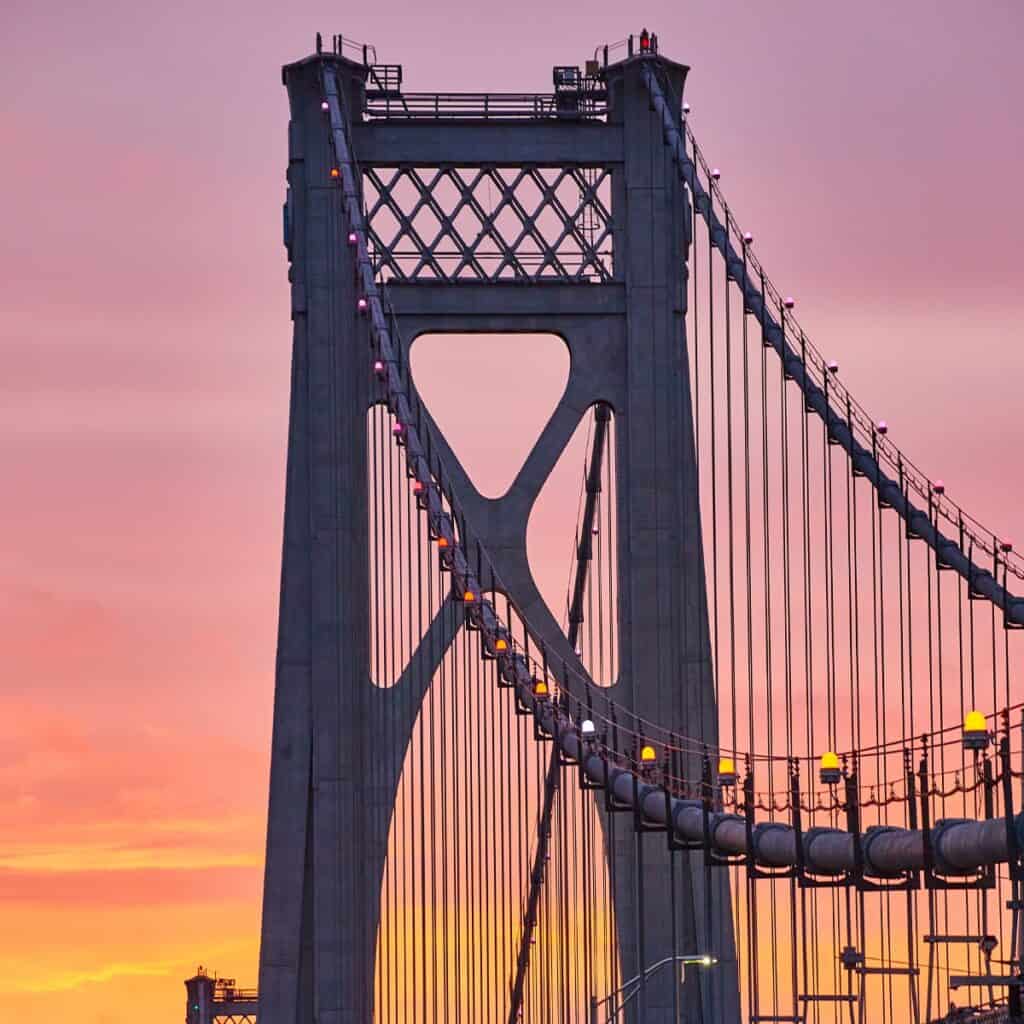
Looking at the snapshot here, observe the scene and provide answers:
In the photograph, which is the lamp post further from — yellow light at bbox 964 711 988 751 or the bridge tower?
yellow light at bbox 964 711 988 751

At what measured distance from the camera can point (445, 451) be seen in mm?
85562

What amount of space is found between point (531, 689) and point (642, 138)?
9406 millimetres

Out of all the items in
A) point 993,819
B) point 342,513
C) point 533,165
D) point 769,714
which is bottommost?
point 993,819

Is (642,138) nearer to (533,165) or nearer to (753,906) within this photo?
(533,165)

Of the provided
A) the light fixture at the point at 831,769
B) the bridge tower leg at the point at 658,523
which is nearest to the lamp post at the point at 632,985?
the bridge tower leg at the point at 658,523

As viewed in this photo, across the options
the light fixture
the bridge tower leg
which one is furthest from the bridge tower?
the light fixture

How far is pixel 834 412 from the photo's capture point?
8044 cm

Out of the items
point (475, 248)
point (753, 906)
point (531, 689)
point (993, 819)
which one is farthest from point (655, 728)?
point (993, 819)

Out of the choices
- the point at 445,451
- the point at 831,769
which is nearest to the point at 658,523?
the point at 445,451

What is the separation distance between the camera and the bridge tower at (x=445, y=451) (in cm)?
Answer: 8319

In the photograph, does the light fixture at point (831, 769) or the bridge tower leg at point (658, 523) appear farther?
the bridge tower leg at point (658, 523)

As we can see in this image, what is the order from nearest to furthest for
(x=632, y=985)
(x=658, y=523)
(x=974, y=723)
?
1. (x=974, y=723)
2. (x=632, y=985)
3. (x=658, y=523)

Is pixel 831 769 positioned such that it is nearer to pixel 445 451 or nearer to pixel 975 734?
pixel 975 734

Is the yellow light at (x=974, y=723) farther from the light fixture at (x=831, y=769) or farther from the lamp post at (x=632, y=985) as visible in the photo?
the lamp post at (x=632, y=985)
